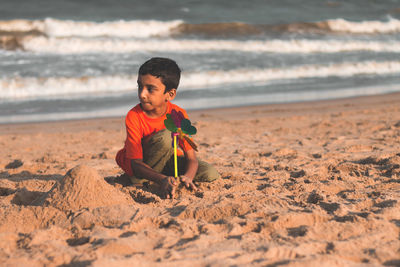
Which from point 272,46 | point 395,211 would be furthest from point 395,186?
point 272,46

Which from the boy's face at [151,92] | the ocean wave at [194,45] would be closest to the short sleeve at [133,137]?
the boy's face at [151,92]

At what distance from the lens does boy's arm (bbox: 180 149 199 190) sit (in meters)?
3.04

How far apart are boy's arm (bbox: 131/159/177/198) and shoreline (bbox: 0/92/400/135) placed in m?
3.55

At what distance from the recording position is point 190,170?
3178 mm

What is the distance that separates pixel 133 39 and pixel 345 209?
12197 millimetres

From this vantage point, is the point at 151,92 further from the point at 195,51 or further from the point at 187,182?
the point at 195,51

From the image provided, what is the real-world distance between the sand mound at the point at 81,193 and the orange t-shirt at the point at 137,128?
16.3 inches

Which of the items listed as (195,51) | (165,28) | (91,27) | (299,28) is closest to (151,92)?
(195,51)

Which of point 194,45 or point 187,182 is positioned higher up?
point 194,45

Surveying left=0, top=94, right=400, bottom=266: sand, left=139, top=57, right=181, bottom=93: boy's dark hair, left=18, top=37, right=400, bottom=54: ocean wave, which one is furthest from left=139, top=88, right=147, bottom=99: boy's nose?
left=18, top=37, right=400, bottom=54: ocean wave

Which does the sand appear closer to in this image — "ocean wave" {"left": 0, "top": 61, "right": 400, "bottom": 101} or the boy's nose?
→ the boy's nose

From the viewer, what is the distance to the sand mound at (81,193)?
2664mm

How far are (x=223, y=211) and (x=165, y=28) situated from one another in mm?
13458

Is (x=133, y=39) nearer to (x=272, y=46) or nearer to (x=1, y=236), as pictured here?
(x=272, y=46)
